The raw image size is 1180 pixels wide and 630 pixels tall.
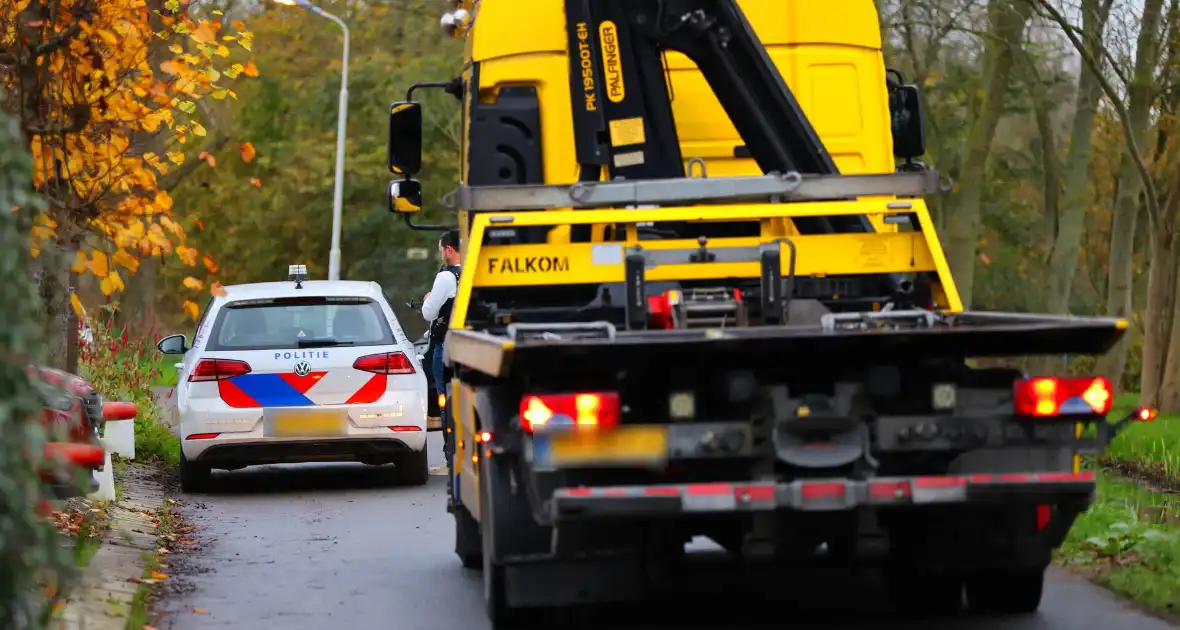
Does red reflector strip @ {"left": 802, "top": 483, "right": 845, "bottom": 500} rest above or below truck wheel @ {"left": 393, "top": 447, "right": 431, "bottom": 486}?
above

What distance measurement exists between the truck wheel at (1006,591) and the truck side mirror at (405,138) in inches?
172

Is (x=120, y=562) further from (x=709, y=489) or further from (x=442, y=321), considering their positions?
(x=442, y=321)

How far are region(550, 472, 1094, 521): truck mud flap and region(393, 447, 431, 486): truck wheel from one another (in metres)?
8.04

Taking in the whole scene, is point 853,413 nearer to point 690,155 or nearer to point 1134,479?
point 690,155

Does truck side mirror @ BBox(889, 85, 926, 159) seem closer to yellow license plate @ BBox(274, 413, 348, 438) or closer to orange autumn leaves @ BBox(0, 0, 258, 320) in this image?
orange autumn leaves @ BBox(0, 0, 258, 320)

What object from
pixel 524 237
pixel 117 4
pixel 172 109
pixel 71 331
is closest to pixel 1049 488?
pixel 524 237

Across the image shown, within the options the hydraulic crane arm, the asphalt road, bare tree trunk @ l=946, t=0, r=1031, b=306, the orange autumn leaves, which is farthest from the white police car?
bare tree trunk @ l=946, t=0, r=1031, b=306

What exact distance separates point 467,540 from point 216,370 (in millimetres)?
4638

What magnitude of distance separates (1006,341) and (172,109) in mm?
7327

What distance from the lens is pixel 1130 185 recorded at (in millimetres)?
24984

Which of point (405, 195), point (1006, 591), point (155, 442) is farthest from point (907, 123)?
point (155, 442)

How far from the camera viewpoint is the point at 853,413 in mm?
7035

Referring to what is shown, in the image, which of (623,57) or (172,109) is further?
(172,109)

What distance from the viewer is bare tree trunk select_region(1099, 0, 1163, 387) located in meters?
19.9
